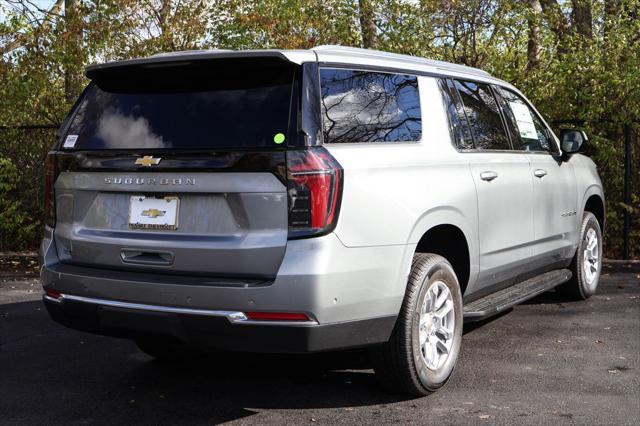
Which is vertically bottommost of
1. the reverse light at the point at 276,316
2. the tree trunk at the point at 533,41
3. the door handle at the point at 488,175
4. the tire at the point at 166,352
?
the tire at the point at 166,352

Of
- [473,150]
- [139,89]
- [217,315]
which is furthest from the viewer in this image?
→ [473,150]

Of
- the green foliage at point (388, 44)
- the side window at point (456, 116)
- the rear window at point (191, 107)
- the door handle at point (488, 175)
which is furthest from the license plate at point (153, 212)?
the green foliage at point (388, 44)

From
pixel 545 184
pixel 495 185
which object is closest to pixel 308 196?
pixel 495 185

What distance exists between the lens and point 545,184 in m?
6.11

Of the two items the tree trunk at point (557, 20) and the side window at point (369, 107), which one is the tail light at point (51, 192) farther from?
the tree trunk at point (557, 20)

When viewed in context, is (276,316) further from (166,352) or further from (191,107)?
(166,352)

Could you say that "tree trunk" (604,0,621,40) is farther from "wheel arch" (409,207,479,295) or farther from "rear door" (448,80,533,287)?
"wheel arch" (409,207,479,295)

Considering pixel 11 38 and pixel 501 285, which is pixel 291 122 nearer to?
pixel 501 285

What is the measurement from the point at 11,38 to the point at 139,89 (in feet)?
30.9

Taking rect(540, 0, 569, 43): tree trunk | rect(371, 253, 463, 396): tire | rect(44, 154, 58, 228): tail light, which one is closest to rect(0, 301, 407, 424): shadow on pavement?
rect(371, 253, 463, 396): tire

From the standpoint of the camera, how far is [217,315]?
146 inches

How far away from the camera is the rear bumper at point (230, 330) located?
12.1ft

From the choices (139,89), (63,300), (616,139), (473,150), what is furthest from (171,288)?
(616,139)

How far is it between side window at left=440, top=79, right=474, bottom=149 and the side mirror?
176 cm
